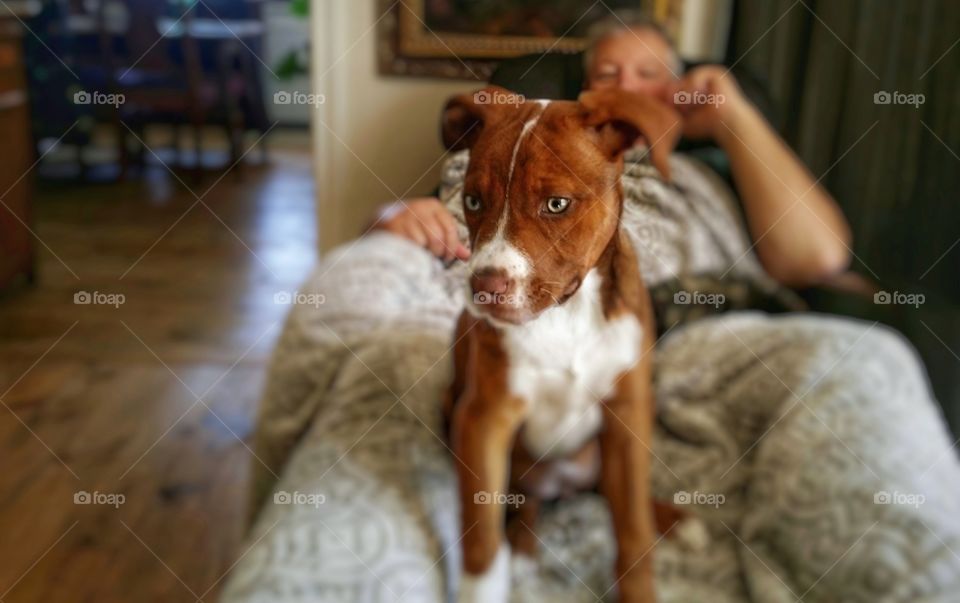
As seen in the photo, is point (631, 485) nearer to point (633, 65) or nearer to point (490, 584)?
point (490, 584)

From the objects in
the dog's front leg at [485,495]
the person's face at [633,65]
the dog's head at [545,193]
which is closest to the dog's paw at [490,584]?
the dog's front leg at [485,495]

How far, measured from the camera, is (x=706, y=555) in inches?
16.9

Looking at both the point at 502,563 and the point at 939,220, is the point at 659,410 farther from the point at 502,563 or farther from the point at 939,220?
the point at 939,220

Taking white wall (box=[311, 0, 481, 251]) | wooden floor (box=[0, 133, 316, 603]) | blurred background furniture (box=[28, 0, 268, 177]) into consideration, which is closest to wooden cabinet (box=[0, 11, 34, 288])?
wooden floor (box=[0, 133, 316, 603])

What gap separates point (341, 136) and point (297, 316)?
0.25 metres

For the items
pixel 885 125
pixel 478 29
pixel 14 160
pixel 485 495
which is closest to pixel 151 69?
pixel 14 160

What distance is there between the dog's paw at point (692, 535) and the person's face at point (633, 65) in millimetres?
228

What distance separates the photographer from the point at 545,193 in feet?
1.07

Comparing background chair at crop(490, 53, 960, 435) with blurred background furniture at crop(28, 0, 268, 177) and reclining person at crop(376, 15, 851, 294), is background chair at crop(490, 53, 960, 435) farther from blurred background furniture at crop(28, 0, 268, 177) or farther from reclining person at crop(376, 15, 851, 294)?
blurred background furniture at crop(28, 0, 268, 177)

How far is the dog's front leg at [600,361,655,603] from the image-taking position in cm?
39

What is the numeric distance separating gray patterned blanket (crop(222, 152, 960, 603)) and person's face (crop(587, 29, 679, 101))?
0.05 m

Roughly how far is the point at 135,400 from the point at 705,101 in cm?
89

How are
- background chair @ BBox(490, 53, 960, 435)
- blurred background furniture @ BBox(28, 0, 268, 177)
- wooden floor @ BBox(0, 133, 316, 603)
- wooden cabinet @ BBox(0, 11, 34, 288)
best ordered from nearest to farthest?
background chair @ BBox(490, 53, 960, 435)
wooden floor @ BBox(0, 133, 316, 603)
wooden cabinet @ BBox(0, 11, 34, 288)
blurred background furniture @ BBox(28, 0, 268, 177)

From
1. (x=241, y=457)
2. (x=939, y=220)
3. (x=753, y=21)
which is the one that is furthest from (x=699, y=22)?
(x=241, y=457)
